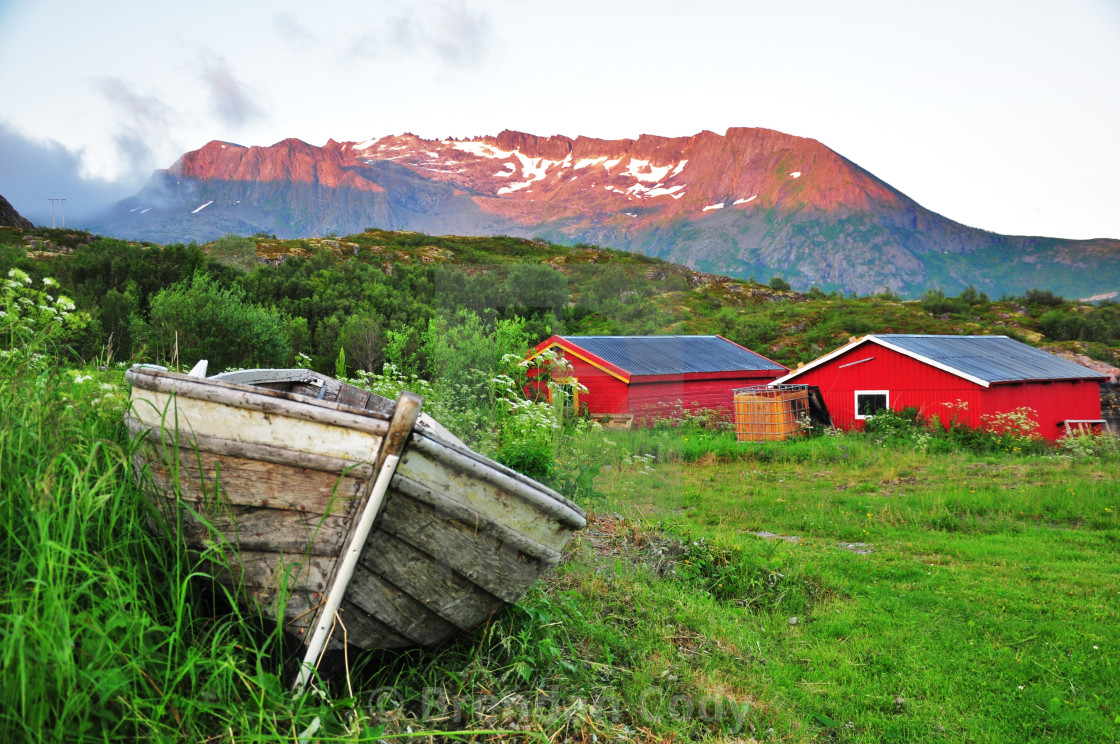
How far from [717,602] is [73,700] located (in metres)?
4.46

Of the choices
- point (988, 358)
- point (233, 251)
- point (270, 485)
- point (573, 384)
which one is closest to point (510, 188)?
point (233, 251)

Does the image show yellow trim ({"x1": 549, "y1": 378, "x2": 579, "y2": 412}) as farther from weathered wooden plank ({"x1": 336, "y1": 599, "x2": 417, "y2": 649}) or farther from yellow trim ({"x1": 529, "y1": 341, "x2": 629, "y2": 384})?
weathered wooden plank ({"x1": 336, "y1": 599, "x2": 417, "y2": 649})

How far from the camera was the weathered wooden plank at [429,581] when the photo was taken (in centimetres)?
243

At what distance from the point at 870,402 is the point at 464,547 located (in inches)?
830

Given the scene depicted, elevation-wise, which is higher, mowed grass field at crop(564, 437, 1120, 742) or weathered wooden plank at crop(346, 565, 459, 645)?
weathered wooden plank at crop(346, 565, 459, 645)

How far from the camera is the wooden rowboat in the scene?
7.38 feet

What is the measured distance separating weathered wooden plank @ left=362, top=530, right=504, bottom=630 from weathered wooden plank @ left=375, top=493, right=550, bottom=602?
4 centimetres

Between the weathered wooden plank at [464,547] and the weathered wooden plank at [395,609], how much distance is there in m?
0.22

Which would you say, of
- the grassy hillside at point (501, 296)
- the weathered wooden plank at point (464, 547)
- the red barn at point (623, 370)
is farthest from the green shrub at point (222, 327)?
the weathered wooden plank at point (464, 547)

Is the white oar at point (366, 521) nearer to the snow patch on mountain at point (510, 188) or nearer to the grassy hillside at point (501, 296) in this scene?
the grassy hillside at point (501, 296)

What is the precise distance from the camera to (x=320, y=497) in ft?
7.54

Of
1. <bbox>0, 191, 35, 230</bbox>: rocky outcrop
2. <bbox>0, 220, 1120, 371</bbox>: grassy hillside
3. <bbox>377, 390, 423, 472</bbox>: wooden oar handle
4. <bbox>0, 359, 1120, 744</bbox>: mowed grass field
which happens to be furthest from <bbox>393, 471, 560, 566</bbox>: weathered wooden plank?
<bbox>0, 191, 35, 230</bbox>: rocky outcrop

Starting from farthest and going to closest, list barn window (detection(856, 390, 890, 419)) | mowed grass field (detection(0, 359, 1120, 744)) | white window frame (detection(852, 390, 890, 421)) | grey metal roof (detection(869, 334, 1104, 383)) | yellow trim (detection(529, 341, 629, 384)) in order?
barn window (detection(856, 390, 890, 419)), white window frame (detection(852, 390, 890, 421)), grey metal roof (detection(869, 334, 1104, 383)), yellow trim (detection(529, 341, 629, 384)), mowed grass field (detection(0, 359, 1120, 744))

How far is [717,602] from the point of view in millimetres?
5137
